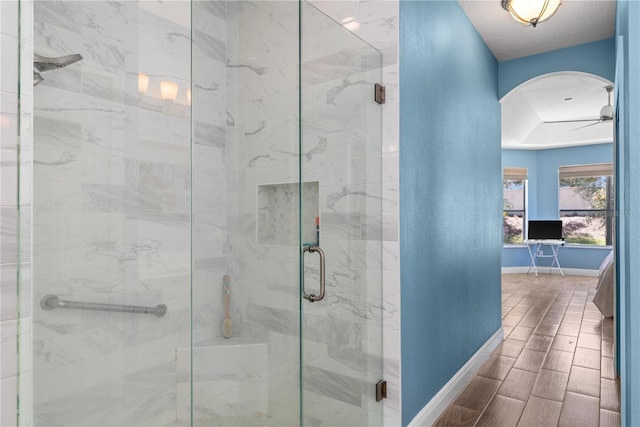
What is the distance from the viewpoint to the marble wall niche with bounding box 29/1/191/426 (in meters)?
1.28

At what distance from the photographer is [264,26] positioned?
5.08 feet

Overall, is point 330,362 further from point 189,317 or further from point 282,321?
point 189,317

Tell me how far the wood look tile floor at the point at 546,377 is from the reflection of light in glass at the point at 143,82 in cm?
238

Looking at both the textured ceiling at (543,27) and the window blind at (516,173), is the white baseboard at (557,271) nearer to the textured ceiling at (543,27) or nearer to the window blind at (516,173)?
the window blind at (516,173)

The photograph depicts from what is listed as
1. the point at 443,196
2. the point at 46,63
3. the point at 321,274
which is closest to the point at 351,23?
the point at 443,196

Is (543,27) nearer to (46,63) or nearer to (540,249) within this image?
(46,63)

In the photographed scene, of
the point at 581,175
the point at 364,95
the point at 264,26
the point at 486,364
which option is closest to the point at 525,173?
the point at 581,175

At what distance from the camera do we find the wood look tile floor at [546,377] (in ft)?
8.38

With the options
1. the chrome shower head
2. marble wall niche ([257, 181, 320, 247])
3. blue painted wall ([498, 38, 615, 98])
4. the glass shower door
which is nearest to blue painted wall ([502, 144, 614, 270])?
blue painted wall ([498, 38, 615, 98])

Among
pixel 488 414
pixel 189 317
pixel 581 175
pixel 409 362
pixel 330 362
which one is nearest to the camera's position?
pixel 189 317

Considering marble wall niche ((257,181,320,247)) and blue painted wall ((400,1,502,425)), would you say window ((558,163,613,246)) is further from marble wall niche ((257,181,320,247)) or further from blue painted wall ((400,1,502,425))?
marble wall niche ((257,181,320,247))

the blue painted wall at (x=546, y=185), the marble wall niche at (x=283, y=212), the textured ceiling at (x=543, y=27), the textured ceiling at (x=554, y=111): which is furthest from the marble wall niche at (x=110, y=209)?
the blue painted wall at (x=546, y=185)

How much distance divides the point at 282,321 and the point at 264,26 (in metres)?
1.12

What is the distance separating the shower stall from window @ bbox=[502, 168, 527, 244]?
8292 mm
